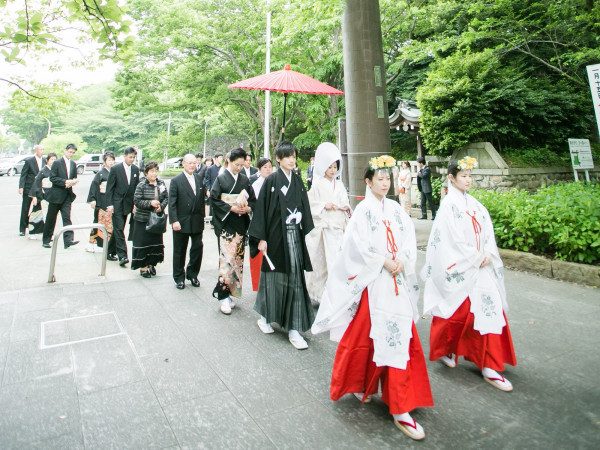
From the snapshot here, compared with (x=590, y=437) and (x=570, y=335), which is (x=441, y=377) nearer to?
(x=590, y=437)

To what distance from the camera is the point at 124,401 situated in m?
2.95

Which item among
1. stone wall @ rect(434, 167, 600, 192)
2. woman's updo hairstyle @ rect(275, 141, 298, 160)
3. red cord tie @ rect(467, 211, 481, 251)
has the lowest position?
red cord tie @ rect(467, 211, 481, 251)

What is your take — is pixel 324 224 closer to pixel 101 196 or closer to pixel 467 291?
pixel 467 291

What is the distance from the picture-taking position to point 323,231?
4.99 m

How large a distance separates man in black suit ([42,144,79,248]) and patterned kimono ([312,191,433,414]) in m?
6.88

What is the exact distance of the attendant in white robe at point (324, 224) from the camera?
16.3 ft

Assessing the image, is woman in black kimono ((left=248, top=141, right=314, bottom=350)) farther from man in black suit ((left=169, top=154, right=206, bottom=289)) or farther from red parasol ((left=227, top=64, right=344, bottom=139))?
red parasol ((left=227, top=64, right=344, bottom=139))

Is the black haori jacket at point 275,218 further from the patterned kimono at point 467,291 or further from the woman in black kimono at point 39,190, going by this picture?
the woman in black kimono at point 39,190

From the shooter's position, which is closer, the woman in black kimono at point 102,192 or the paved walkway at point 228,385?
the paved walkway at point 228,385

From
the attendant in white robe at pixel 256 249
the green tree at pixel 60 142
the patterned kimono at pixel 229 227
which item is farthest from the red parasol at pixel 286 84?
the green tree at pixel 60 142

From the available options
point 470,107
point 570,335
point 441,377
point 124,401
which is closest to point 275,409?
point 124,401

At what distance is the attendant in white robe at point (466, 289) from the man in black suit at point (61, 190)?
23.7ft

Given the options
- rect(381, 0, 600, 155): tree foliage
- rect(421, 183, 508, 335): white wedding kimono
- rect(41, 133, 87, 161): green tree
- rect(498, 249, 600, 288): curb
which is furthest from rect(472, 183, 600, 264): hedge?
rect(41, 133, 87, 161): green tree

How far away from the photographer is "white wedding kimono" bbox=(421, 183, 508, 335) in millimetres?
3287
